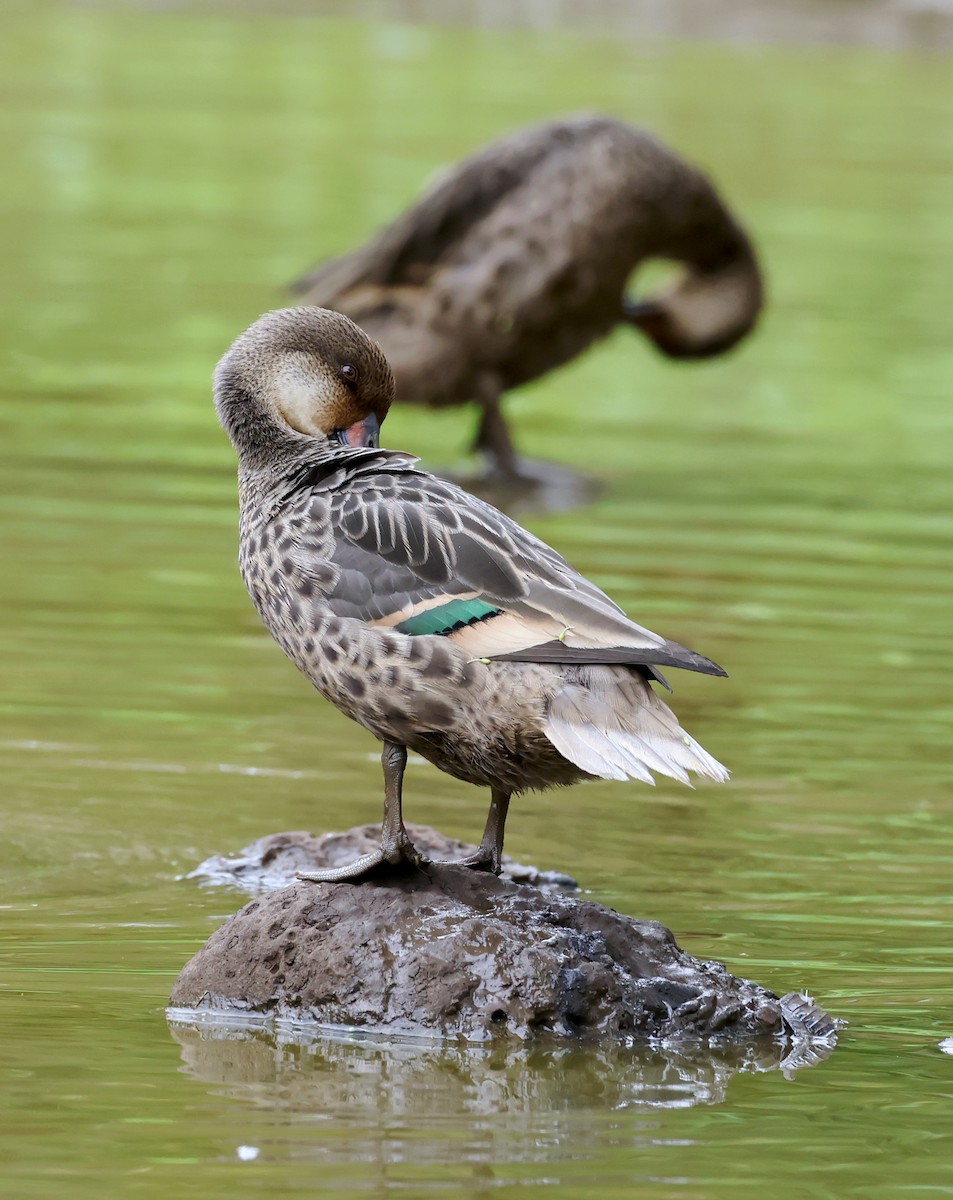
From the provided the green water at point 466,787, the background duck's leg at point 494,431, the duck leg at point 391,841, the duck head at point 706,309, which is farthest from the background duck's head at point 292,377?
the duck head at point 706,309

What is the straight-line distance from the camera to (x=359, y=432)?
571 centimetres

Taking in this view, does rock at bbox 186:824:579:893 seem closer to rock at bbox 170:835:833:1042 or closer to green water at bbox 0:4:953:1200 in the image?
green water at bbox 0:4:953:1200

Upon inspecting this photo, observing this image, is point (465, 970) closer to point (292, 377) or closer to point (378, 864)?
point (378, 864)

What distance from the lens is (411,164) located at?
23.2 metres

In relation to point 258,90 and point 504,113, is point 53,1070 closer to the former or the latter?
point 504,113

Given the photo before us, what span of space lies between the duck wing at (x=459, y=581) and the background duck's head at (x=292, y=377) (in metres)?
0.30

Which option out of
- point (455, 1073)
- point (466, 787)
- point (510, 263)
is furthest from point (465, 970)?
point (510, 263)

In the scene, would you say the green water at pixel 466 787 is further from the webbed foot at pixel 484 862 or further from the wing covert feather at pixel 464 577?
the wing covert feather at pixel 464 577

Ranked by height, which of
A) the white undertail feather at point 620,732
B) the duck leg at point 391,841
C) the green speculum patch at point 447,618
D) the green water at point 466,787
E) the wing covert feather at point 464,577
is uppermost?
the wing covert feather at point 464,577

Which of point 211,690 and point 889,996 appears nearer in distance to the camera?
point 889,996

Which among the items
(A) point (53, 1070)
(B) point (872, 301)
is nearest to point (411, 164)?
(B) point (872, 301)

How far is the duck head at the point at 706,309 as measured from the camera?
43.1 feet

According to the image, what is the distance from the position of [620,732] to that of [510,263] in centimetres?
689

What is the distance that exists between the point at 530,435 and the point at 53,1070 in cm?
924
